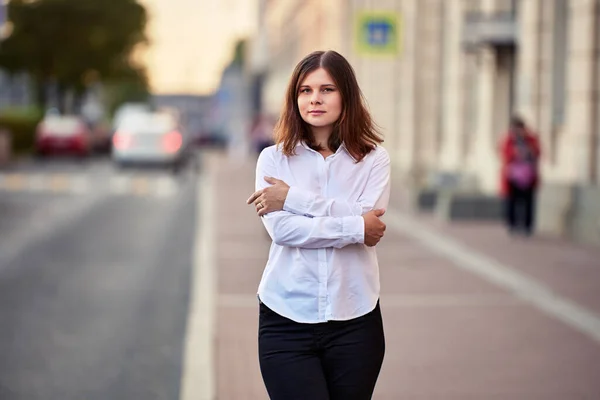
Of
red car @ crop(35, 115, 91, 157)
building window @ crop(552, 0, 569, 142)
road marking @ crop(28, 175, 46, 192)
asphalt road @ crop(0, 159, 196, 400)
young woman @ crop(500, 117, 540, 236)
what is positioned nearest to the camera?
asphalt road @ crop(0, 159, 196, 400)

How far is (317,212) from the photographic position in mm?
4059

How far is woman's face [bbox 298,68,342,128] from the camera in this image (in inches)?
159

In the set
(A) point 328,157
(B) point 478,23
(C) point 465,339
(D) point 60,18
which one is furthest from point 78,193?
(D) point 60,18

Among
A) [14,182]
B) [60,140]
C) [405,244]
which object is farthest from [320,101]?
[60,140]

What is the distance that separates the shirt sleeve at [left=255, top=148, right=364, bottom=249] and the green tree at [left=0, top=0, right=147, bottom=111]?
70.9 meters

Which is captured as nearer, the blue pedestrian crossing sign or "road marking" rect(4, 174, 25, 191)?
the blue pedestrian crossing sign

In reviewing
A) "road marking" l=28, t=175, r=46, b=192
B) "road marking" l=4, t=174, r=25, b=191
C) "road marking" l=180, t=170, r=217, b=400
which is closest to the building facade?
"road marking" l=180, t=170, r=217, b=400

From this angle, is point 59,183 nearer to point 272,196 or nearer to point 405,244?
point 405,244

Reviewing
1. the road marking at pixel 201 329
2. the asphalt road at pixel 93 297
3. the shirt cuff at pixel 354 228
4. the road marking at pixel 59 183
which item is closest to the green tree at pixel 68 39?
the road marking at pixel 59 183

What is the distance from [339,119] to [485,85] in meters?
19.4

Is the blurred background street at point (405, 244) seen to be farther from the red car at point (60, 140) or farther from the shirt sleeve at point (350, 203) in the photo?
the red car at point (60, 140)

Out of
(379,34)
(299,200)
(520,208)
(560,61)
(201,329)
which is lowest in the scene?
(201,329)

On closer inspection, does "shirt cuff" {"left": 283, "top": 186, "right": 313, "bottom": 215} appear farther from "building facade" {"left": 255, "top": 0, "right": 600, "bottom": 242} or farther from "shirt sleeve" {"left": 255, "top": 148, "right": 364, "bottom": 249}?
"building facade" {"left": 255, "top": 0, "right": 600, "bottom": 242}

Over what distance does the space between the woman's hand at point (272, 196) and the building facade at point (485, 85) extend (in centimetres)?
1243
